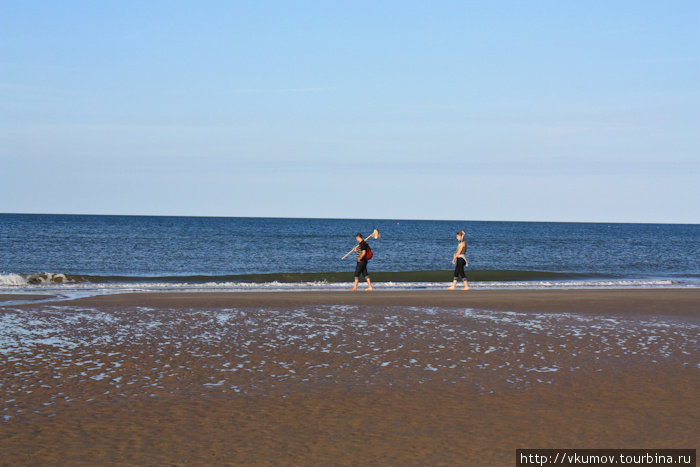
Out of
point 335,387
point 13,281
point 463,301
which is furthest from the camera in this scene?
point 13,281

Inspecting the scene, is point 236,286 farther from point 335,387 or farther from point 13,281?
point 335,387

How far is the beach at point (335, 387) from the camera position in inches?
237

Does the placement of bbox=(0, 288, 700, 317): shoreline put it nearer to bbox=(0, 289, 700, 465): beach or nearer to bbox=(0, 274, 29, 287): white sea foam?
bbox=(0, 289, 700, 465): beach

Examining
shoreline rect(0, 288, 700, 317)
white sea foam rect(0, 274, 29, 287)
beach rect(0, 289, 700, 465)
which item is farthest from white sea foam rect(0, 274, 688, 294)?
beach rect(0, 289, 700, 465)

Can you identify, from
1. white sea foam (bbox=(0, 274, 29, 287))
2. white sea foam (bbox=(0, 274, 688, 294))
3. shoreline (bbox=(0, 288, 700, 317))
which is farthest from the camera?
white sea foam (bbox=(0, 274, 29, 287))

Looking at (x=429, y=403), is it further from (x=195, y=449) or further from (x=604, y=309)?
(x=604, y=309)

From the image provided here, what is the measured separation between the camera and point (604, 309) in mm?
17750

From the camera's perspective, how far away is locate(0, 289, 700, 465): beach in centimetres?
603

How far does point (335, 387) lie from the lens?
27.2 ft

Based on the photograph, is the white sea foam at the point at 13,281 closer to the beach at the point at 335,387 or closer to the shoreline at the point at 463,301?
the shoreline at the point at 463,301

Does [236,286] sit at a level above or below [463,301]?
below

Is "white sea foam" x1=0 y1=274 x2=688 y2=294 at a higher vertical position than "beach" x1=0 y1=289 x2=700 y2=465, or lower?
lower

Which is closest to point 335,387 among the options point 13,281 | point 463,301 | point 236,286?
point 463,301

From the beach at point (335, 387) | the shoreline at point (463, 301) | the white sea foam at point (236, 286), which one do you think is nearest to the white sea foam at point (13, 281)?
the white sea foam at point (236, 286)
